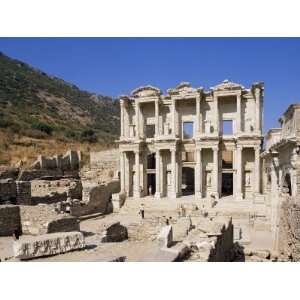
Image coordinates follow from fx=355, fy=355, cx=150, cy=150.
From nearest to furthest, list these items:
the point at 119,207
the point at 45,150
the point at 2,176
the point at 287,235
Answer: the point at 287,235
the point at 2,176
the point at 119,207
the point at 45,150

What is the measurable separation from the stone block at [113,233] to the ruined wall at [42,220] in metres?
1.06

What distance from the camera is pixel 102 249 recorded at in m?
9.35

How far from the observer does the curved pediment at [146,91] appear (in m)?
31.0

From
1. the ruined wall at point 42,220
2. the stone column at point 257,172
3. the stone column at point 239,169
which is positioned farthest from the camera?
the stone column at point 239,169

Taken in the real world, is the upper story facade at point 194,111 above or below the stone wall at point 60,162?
above

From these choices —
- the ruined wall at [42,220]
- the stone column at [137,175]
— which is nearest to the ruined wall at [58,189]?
the stone column at [137,175]

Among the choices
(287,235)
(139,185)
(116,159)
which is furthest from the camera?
(116,159)

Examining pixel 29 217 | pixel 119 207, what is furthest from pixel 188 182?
pixel 29 217

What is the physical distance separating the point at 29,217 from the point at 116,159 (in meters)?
21.5

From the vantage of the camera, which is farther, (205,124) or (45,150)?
(45,150)

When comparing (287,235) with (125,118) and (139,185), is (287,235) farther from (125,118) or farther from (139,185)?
(125,118)

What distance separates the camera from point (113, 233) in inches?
516

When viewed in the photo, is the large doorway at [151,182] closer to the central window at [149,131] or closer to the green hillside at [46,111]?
the central window at [149,131]

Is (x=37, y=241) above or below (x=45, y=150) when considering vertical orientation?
below
